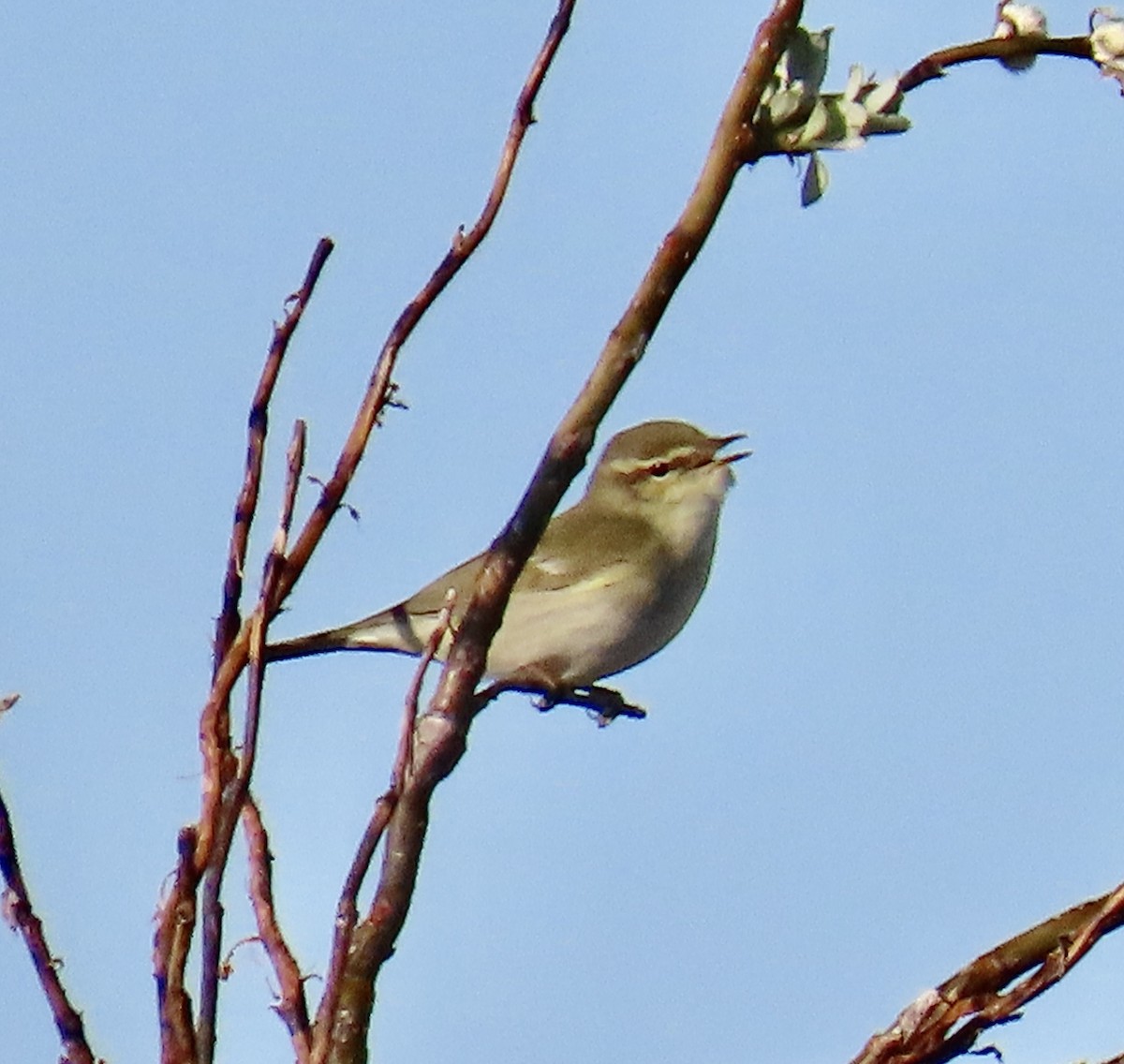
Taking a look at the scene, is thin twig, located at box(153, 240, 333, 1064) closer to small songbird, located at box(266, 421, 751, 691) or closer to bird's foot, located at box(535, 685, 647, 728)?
bird's foot, located at box(535, 685, 647, 728)

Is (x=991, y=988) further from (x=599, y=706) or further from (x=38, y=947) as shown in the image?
(x=599, y=706)

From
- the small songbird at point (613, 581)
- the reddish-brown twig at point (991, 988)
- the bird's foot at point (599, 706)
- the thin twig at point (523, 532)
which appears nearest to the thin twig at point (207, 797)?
the thin twig at point (523, 532)

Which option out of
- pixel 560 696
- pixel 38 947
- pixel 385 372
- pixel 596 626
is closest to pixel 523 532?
pixel 385 372

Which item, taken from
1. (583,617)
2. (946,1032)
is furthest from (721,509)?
(946,1032)

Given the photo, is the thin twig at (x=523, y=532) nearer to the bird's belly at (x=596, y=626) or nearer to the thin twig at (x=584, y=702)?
the thin twig at (x=584, y=702)

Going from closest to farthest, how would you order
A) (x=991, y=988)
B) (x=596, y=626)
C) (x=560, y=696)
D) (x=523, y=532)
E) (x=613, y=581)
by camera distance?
(x=991, y=988) < (x=523, y=532) < (x=560, y=696) < (x=596, y=626) < (x=613, y=581)

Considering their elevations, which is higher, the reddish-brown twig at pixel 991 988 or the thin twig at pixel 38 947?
the thin twig at pixel 38 947
